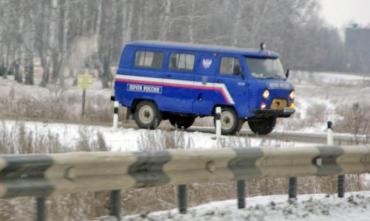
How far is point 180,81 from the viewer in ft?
75.0

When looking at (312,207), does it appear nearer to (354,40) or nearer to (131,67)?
(131,67)

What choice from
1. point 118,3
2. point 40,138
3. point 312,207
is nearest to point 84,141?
point 40,138

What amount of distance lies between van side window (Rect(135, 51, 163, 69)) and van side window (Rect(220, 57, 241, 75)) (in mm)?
1683

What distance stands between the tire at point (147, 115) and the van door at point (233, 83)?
6.58ft

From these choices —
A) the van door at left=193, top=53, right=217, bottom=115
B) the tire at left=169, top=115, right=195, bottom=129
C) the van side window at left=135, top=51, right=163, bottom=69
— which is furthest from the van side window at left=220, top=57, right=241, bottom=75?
the tire at left=169, top=115, right=195, bottom=129

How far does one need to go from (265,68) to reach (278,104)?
0.97 m

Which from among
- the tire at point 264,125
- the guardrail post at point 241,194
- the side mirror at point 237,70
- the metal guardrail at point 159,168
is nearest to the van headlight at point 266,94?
the side mirror at point 237,70

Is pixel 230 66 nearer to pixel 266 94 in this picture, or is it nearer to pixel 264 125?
pixel 266 94

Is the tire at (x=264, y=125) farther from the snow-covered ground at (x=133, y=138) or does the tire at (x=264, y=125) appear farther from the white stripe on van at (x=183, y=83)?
the snow-covered ground at (x=133, y=138)

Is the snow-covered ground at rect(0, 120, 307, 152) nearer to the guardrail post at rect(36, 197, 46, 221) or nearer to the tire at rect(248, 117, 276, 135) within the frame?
the tire at rect(248, 117, 276, 135)

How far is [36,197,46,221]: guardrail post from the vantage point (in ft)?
25.7

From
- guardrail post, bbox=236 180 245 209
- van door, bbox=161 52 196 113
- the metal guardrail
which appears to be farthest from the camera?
van door, bbox=161 52 196 113

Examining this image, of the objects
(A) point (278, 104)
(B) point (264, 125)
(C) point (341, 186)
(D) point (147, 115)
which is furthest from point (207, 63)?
(C) point (341, 186)

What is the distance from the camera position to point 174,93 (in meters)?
23.1
